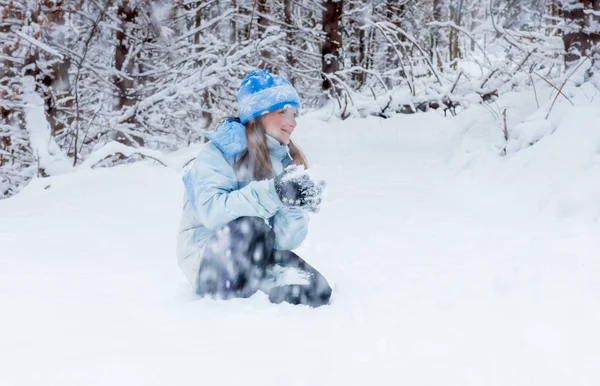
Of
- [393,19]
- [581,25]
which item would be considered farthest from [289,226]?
[393,19]

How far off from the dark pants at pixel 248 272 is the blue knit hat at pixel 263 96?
541mm

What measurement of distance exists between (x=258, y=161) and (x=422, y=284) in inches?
44.3

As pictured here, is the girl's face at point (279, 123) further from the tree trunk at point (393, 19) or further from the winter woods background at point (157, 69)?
the tree trunk at point (393, 19)

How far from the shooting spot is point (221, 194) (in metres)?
2.37

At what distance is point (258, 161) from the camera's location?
98.9 inches

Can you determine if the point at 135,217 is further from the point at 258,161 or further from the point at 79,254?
the point at 258,161

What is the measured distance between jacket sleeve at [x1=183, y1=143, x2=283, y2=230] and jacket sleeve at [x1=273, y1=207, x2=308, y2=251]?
319 mm

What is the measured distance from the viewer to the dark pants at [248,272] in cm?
246

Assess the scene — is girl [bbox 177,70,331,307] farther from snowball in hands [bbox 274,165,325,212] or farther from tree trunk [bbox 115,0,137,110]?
tree trunk [bbox 115,0,137,110]

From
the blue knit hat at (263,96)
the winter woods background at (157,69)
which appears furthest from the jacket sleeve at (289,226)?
the winter woods background at (157,69)

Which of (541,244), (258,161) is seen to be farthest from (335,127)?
(258,161)

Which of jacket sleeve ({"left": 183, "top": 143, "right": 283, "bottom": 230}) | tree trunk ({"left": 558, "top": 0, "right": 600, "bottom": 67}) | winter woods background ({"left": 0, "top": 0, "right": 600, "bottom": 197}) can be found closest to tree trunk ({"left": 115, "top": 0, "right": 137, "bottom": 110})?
winter woods background ({"left": 0, "top": 0, "right": 600, "bottom": 197})

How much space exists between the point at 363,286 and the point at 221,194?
3.32ft

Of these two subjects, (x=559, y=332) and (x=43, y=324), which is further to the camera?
(x=43, y=324)
